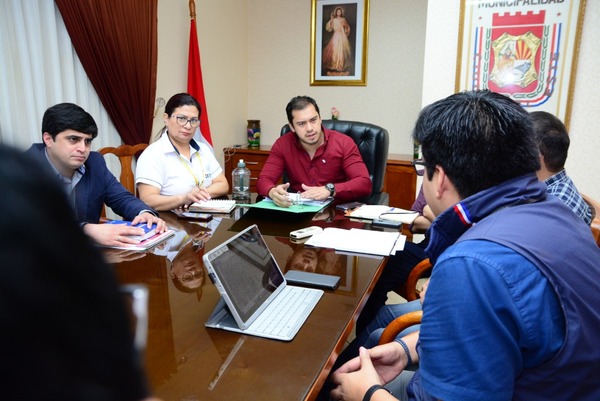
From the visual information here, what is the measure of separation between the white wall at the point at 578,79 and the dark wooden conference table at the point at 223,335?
2030 mm

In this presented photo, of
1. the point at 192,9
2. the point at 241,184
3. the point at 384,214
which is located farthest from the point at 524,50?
the point at 192,9

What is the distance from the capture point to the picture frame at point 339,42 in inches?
177

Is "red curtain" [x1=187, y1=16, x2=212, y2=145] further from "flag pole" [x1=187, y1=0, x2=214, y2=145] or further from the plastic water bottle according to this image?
the plastic water bottle

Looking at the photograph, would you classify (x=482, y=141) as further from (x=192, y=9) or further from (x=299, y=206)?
(x=192, y=9)

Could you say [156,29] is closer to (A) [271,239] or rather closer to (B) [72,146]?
(B) [72,146]

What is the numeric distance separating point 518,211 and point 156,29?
3.24 meters

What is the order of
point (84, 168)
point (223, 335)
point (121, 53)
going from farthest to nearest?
point (121, 53) → point (84, 168) → point (223, 335)

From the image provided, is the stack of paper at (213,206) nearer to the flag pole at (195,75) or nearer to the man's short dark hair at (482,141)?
the man's short dark hair at (482,141)

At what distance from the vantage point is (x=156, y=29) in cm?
340

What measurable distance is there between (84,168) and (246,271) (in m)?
1.27

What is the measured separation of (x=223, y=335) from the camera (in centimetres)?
102

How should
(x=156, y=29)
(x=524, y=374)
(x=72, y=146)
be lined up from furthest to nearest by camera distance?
(x=156, y=29), (x=72, y=146), (x=524, y=374)

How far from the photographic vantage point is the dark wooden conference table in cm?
84

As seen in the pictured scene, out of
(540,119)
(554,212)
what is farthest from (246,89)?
(554,212)
